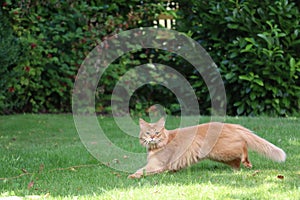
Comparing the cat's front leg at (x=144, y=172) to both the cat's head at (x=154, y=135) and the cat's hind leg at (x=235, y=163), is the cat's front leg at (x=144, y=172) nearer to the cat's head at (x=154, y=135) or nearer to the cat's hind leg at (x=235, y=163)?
the cat's head at (x=154, y=135)

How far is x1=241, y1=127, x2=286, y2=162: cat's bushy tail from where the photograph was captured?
4.97 m

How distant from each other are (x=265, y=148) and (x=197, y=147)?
2.10ft

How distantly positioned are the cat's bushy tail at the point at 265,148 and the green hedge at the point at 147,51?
435 cm

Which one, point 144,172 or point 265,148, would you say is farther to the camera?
point 265,148

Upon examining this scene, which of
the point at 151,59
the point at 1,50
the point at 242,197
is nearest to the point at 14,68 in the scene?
the point at 1,50

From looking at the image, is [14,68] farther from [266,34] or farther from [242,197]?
[242,197]

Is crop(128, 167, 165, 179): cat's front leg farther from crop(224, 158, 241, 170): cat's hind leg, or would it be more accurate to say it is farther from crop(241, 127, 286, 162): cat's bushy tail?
crop(241, 127, 286, 162): cat's bushy tail

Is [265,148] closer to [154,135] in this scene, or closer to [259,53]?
[154,135]

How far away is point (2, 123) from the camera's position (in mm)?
9023

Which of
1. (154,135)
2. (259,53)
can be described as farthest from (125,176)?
(259,53)

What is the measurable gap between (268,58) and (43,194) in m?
6.06

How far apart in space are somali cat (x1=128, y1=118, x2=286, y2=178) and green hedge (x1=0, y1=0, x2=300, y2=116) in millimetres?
4389

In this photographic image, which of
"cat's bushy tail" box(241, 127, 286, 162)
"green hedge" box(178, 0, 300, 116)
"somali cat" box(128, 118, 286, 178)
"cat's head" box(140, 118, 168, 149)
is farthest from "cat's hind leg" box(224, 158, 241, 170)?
"green hedge" box(178, 0, 300, 116)

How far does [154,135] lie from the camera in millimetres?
4941
